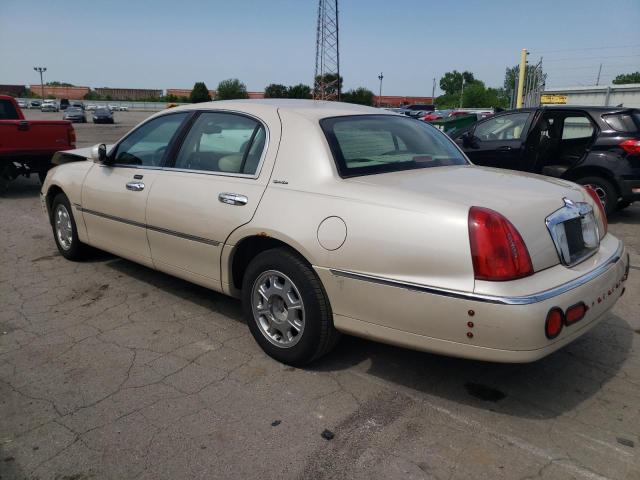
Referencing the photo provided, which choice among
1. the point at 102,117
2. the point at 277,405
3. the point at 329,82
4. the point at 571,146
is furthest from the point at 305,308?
the point at 329,82

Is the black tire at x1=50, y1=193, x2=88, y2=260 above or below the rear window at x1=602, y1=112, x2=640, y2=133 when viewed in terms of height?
below

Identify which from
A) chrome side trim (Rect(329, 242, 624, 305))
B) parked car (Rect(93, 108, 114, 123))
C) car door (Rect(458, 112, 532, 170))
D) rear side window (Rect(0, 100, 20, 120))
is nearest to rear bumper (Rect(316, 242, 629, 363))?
chrome side trim (Rect(329, 242, 624, 305))

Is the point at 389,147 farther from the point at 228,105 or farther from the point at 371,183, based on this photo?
the point at 228,105

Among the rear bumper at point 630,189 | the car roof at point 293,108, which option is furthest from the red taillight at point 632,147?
the car roof at point 293,108

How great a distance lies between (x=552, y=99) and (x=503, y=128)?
7.63m

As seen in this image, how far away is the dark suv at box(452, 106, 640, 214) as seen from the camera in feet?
23.2

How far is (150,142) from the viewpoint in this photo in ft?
14.5

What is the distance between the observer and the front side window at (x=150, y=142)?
13.9ft

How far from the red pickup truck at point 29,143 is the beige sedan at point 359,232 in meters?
5.54

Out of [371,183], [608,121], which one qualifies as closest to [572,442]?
[371,183]

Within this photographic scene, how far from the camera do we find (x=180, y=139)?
4.11m

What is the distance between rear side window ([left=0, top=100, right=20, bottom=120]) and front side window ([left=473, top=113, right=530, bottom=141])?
8.16 m

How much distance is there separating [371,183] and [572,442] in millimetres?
1630

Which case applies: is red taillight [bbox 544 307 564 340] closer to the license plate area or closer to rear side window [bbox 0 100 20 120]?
the license plate area
